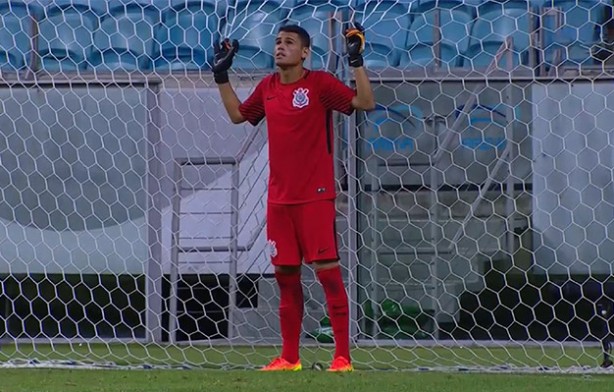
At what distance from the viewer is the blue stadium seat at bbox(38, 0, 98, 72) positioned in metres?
7.54

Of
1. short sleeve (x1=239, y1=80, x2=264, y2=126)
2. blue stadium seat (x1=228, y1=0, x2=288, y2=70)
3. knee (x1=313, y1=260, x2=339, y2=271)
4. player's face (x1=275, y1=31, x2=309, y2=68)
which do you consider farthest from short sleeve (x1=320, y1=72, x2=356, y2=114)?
blue stadium seat (x1=228, y1=0, x2=288, y2=70)

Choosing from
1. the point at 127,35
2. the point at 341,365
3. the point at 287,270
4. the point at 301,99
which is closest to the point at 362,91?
the point at 301,99

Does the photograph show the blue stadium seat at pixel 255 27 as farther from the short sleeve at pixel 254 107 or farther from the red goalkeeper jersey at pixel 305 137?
the red goalkeeper jersey at pixel 305 137

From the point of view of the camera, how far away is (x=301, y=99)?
5.57m

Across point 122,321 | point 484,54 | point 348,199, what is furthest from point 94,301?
point 484,54

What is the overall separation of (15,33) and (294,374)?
333cm

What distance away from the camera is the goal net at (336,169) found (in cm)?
732

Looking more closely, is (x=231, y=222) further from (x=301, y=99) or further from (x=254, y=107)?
(x=301, y=99)

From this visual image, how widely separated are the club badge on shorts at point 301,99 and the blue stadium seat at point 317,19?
5.68 feet

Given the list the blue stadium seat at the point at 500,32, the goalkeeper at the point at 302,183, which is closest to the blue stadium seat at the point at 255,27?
the blue stadium seat at the point at 500,32

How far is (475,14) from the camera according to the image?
7750mm

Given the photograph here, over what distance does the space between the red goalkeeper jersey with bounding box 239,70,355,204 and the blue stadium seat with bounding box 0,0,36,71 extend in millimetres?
2477

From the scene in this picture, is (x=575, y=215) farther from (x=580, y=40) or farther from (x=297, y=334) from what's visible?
(x=297, y=334)

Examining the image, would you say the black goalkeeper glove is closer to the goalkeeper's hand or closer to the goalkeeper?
the goalkeeper
